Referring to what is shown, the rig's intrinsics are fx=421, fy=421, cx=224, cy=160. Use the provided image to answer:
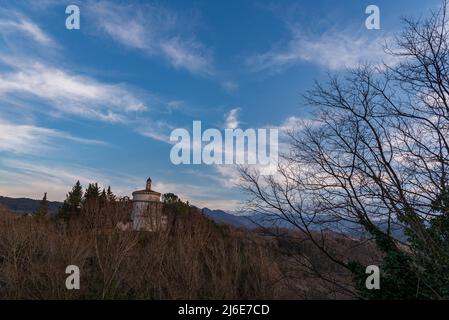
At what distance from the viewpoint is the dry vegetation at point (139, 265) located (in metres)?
14.7

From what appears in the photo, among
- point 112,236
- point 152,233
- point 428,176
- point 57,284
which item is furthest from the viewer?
point 152,233

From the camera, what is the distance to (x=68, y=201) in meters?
36.0

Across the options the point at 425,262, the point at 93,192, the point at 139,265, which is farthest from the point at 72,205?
the point at 425,262

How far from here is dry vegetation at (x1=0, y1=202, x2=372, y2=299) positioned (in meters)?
14.7

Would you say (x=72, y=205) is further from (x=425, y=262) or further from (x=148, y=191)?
(x=425, y=262)

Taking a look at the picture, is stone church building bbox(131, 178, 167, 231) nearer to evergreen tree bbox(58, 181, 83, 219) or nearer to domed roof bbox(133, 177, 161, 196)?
domed roof bbox(133, 177, 161, 196)

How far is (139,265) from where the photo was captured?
17.4 metres

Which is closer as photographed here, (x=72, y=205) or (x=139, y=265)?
(x=139, y=265)

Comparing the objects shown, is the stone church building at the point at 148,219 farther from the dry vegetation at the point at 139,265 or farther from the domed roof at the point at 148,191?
the domed roof at the point at 148,191

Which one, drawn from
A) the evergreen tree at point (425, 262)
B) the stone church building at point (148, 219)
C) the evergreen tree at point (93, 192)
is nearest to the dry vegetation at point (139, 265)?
the stone church building at point (148, 219)
